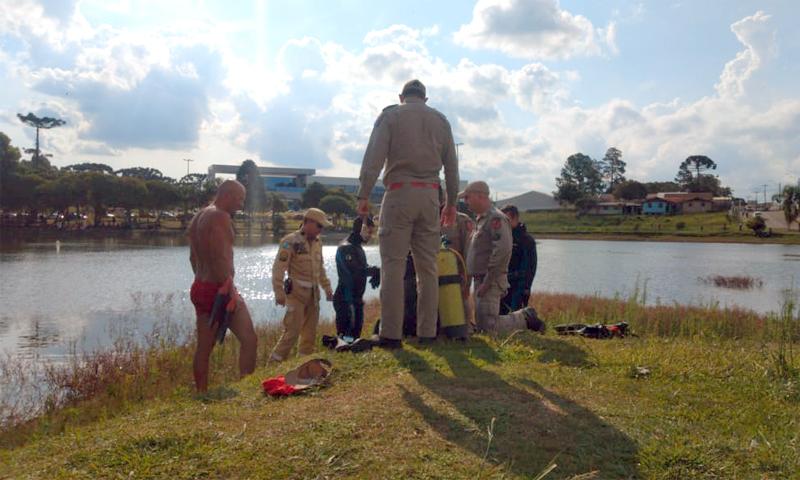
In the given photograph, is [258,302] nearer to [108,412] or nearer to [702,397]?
[108,412]

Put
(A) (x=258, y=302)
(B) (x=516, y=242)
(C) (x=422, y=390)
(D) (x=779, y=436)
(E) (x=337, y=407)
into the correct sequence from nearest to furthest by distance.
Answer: (D) (x=779, y=436) < (E) (x=337, y=407) < (C) (x=422, y=390) < (B) (x=516, y=242) < (A) (x=258, y=302)

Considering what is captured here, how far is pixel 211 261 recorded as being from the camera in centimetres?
613

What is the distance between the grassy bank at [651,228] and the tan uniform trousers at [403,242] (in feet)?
228

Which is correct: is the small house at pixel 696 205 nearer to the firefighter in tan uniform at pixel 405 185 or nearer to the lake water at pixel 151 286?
the lake water at pixel 151 286

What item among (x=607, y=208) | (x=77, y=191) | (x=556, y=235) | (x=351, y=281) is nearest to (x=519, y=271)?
(x=351, y=281)

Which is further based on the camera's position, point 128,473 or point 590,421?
point 590,421

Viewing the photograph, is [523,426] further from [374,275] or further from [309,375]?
[374,275]

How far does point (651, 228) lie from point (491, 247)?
85502mm

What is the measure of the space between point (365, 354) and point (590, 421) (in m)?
2.41

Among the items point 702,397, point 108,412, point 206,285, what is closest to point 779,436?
point 702,397

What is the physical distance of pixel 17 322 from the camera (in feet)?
54.8

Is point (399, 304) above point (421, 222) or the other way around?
the other way around

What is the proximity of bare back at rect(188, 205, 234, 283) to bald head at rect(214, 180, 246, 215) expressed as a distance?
0.07 meters

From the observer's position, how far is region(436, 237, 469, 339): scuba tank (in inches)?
267
